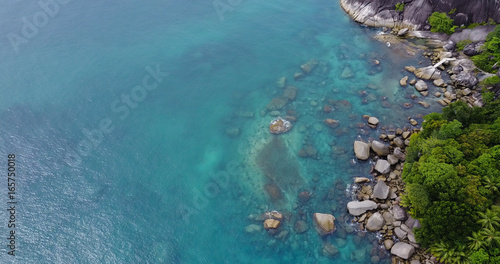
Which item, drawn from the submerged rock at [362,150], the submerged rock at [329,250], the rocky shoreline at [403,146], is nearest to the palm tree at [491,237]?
the rocky shoreline at [403,146]

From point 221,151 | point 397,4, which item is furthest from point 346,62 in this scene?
point 221,151

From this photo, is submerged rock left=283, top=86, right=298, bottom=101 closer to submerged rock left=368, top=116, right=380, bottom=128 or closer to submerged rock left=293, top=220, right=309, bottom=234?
submerged rock left=368, top=116, right=380, bottom=128

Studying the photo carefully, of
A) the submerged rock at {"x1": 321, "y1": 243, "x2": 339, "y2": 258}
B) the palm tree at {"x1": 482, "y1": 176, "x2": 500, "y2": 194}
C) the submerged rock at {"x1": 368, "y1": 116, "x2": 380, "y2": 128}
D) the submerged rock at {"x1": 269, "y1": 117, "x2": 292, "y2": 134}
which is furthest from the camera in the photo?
the submerged rock at {"x1": 269, "y1": 117, "x2": 292, "y2": 134}

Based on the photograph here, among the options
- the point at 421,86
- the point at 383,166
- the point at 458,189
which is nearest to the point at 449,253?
the point at 458,189

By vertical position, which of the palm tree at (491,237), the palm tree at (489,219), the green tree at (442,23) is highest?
the green tree at (442,23)

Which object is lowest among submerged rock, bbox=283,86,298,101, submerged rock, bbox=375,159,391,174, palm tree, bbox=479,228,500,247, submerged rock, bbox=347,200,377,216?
submerged rock, bbox=347,200,377,216

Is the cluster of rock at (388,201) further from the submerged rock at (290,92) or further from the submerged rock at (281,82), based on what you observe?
the submerged rock at (281,82)

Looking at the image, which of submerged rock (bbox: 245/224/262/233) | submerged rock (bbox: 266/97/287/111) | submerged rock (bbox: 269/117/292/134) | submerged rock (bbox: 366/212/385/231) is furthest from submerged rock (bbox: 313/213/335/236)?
submerged rock (bbox: 266/97/287/111)
